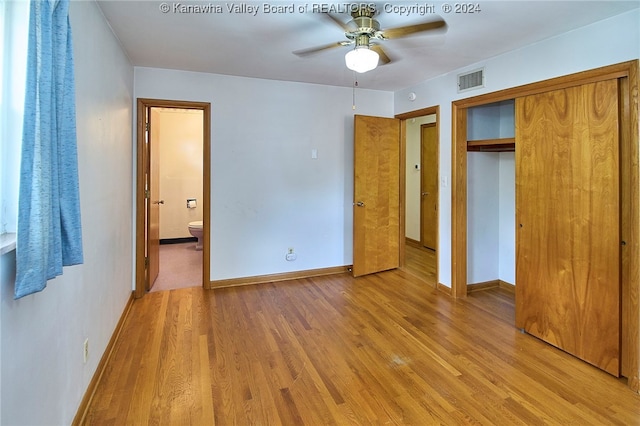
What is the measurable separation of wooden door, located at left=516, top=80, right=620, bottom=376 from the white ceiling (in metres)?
0.52

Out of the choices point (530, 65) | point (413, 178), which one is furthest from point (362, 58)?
point (413, 178)

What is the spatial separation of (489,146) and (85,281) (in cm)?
372

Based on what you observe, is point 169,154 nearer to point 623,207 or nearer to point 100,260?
point 100,260

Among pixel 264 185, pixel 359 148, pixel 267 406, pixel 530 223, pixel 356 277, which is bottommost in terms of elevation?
pixel 267 406

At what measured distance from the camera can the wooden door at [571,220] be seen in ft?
7.37

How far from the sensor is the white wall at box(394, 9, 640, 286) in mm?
2195

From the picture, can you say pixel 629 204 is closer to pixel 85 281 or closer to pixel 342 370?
pixel 342 370

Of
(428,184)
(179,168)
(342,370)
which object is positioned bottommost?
(342,370)

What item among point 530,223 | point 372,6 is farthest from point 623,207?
point 372,6

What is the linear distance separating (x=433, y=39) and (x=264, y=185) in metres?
2.30

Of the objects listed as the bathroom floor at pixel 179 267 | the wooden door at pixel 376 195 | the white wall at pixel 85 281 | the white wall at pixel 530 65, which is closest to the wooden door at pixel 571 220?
the white wall at pixel 530 65

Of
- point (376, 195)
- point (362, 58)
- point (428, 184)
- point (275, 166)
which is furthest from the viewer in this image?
point (428, 184)

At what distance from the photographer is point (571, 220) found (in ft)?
8.11

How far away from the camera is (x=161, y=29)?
253 cm
